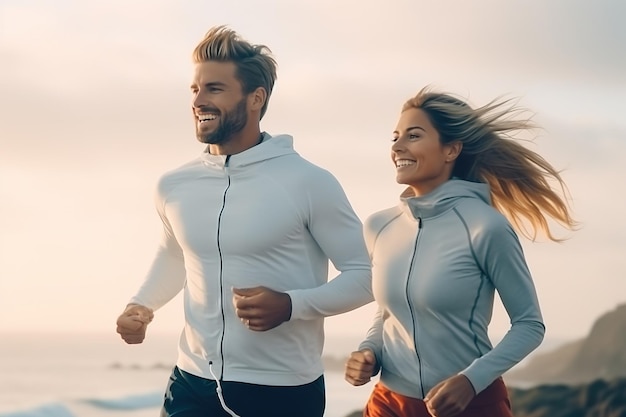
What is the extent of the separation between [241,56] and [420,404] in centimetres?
148

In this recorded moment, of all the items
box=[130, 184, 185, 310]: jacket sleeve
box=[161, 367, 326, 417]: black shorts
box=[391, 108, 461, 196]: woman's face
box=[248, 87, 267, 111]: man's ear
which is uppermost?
box=[248, 87, 267, 111]: man's ear

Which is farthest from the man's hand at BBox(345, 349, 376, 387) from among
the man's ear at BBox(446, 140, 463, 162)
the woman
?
the man's ear at BBox(446, 140, 463, 162)

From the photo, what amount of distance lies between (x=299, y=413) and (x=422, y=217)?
876 millimetres

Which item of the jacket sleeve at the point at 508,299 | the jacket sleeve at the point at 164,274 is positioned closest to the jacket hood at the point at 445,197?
the jacket sleeve at the point at 508,299

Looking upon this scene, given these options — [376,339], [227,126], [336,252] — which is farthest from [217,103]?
[376,339]

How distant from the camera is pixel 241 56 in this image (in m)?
4.38

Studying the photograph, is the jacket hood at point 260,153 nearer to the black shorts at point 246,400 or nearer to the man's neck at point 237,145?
the man's neck at point 237,145

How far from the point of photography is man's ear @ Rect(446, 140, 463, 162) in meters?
3.83

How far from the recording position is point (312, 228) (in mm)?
4191

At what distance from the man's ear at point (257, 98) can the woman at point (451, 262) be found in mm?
688

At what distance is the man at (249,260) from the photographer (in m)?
4.13

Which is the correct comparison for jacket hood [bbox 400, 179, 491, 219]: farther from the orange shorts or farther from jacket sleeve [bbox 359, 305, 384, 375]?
the orange shorts

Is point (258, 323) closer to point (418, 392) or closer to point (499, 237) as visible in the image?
point (418, 392)

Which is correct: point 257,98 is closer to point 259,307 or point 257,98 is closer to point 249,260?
point 249,260
